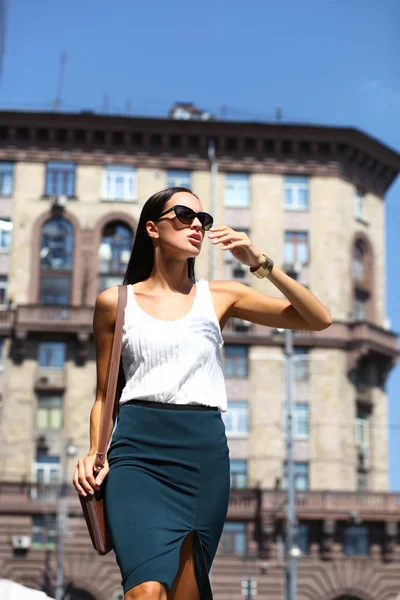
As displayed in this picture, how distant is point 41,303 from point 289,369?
48.0 ft

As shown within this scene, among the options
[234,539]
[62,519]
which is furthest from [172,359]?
[234,539]

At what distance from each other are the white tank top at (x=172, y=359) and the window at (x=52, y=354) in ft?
149

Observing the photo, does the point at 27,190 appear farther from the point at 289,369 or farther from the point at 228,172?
the point at 289,369

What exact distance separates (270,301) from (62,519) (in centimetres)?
4185

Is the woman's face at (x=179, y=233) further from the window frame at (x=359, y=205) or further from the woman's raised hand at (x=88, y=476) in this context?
the window frame at (x=359, y=205)

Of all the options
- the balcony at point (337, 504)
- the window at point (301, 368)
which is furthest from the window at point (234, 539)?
the window at point (301, 368)

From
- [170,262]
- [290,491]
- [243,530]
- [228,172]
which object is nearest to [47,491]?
[243,530]

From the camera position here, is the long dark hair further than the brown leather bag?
Yes

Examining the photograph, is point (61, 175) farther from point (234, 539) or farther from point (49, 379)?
point (234, 539)

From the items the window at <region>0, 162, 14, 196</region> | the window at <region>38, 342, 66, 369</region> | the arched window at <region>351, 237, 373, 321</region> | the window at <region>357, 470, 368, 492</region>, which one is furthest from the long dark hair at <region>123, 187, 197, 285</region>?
the arched window at <region>351, 237, 373, 321</region>

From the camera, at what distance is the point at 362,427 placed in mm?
51281

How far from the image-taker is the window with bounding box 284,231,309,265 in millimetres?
52094

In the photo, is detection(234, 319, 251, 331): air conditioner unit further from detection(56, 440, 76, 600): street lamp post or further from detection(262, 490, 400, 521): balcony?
detection(56, 440, 76, 600): street lamp post

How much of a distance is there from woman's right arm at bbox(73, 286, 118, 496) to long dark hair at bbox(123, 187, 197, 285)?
27 cm
